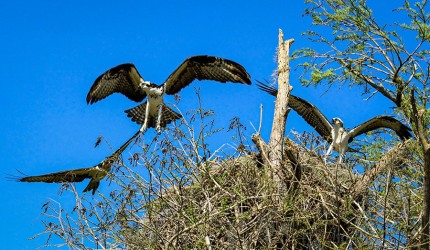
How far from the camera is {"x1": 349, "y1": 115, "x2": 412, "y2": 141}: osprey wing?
14094mm

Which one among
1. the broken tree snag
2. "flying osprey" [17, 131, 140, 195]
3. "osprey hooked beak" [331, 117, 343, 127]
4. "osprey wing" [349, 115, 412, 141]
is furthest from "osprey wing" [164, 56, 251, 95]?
"flying osprey" [17, 131, 140, 195]

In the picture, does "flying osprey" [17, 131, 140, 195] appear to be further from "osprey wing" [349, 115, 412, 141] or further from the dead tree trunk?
"osprey wing" [349, 115, 412, 141]

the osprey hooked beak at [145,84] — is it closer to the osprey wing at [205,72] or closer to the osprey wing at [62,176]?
the osprey wing at [205,72]

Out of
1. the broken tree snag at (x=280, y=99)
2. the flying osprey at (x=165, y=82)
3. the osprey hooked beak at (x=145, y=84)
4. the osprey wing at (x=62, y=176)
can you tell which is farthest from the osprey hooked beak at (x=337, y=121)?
the osprey wing at (x=62, y=176)

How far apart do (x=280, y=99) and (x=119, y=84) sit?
11.1 feet

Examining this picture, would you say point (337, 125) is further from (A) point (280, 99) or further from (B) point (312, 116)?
(A) point (280, 99)

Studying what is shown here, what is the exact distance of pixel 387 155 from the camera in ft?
33.9

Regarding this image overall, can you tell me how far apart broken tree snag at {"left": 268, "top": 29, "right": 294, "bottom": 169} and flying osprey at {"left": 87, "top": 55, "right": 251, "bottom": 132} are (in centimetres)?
137

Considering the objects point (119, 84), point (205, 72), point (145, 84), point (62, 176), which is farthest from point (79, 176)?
point (205, 72)

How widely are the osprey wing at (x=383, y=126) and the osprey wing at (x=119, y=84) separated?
347 cm

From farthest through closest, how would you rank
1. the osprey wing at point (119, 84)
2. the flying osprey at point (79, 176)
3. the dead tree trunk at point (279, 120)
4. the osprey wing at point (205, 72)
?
the osprey wing at point (119, 84), the osprey wing at point (205, 72), the flying osprey at point (79, 176), the dead tree trunk at point (279, 120)

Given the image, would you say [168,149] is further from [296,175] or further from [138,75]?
[138,75]

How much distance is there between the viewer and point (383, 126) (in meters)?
14.4

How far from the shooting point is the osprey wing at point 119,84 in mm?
13711
